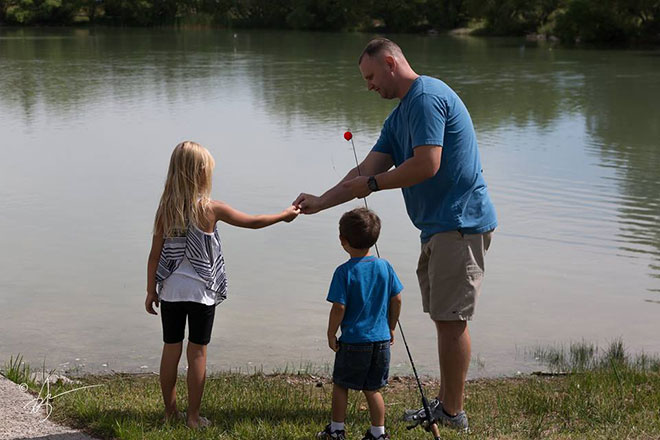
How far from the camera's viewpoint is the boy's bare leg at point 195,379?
439 centimetres

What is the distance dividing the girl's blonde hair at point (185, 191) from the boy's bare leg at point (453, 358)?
46.7 inches

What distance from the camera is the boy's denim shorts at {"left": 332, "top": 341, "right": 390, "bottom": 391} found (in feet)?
13.8

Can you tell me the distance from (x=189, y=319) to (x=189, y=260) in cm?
26

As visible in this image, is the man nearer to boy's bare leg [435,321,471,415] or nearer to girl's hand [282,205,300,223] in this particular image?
boy's bare leg [435,321,471,415]

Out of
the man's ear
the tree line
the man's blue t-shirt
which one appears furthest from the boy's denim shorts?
the tree line

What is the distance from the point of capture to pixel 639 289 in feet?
28.6

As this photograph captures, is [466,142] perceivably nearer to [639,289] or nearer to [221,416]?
[221,416]

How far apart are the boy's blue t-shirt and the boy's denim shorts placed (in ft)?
0.11

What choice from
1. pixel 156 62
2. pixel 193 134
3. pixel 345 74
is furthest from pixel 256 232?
pixel 156 62

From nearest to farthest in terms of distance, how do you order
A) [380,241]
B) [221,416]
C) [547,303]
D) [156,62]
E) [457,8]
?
[221,416], [547,303], [380,241], [156,62], [457,8]

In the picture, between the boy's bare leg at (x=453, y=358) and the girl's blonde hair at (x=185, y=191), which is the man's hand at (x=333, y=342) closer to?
the boy's bare leg at (x=453, y=358)

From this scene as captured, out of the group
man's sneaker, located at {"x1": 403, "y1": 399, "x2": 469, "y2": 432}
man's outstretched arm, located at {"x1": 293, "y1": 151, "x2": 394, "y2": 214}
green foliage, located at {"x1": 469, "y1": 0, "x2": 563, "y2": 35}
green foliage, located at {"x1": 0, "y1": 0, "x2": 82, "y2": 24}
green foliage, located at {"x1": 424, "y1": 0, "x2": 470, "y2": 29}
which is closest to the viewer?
man's sneaker, located at {"x1": 403, "y1": 399, "x2": 469, "y2": 432}

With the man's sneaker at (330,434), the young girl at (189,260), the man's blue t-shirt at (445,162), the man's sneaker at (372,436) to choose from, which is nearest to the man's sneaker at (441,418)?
the man's sneaker at (372,436)

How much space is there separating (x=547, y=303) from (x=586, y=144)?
8923mm
